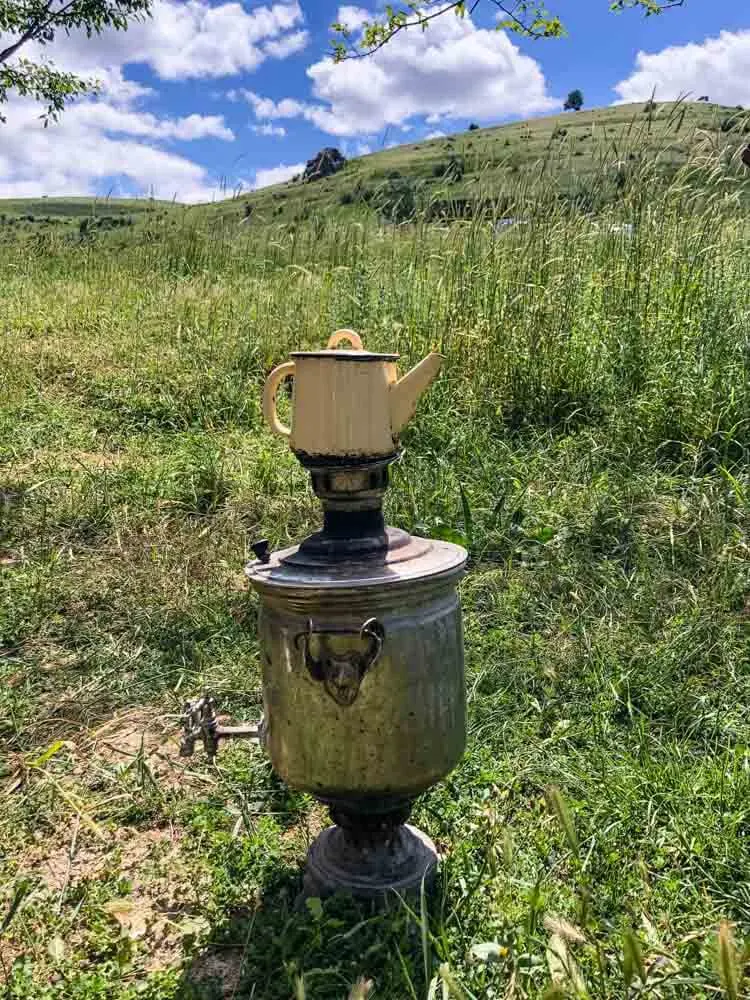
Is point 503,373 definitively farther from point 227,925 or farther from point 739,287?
point 227,925

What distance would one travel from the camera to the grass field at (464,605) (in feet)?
5.54

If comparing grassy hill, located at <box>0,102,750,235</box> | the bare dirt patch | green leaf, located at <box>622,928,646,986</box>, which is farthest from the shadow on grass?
grassy hill, located at <box>0,102,750,235</box>

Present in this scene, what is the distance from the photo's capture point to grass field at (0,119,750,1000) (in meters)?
1.69

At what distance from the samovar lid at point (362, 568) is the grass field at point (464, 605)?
514 millimetres

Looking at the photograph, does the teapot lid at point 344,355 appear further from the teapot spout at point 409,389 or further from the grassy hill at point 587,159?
the grassy hill at point 587,159

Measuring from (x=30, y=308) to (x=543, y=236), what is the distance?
4717mm

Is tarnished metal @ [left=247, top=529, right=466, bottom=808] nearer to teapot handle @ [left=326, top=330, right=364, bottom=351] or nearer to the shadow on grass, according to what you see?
the shadow on grass

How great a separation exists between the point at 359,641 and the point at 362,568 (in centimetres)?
14

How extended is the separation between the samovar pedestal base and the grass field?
0.22ft

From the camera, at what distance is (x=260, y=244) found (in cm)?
717

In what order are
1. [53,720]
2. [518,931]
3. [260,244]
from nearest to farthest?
Result: 1. [518,931]
2. [53,720]
3. [260,244]

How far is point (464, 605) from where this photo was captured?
309 centimetres

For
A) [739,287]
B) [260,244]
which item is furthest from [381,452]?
[260,244]

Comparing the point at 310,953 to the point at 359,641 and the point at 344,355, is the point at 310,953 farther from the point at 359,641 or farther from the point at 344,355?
the point at 344,355
